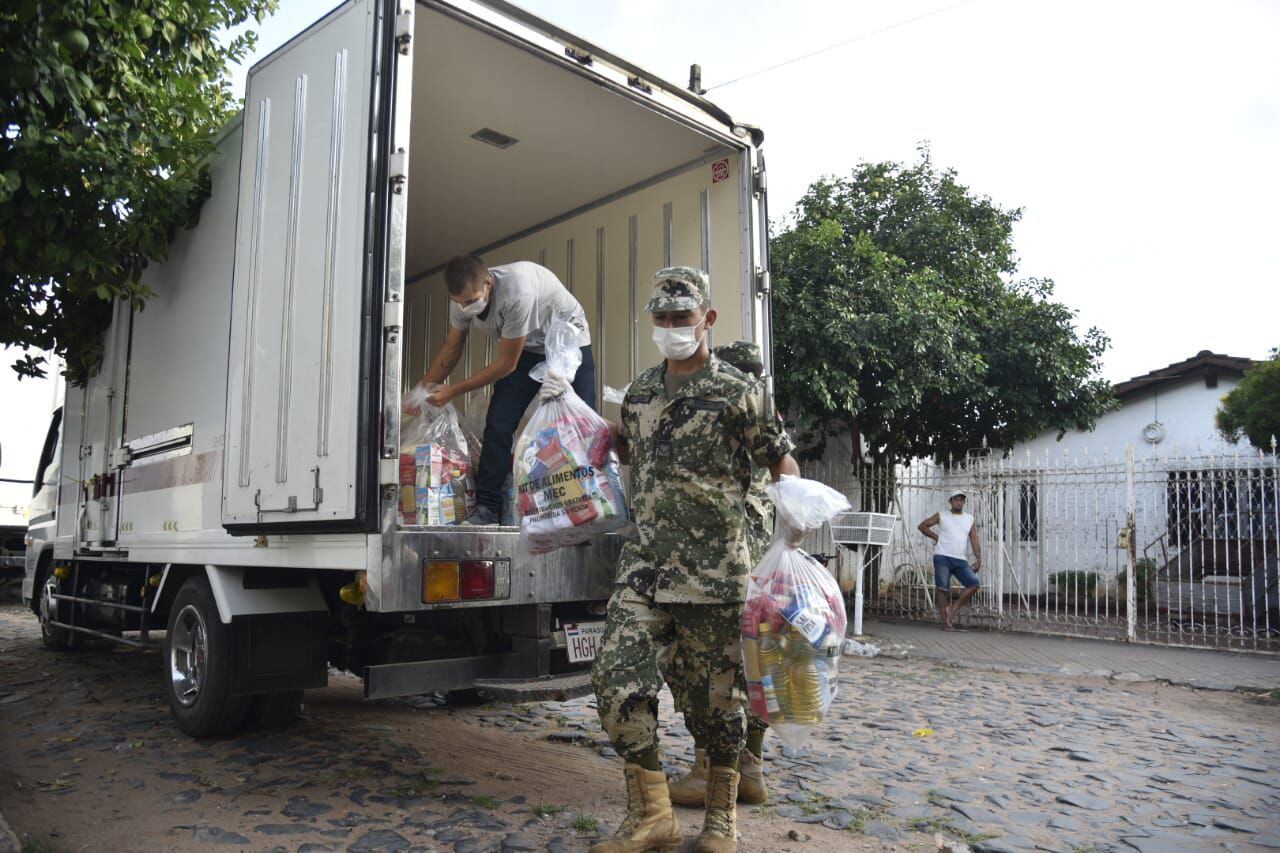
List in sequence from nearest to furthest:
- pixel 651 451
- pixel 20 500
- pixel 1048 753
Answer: pixel 651 451
pixel 1048 753
pixel 20 500

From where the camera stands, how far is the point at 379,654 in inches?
162

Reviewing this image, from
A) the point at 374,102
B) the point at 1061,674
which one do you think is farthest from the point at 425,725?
the point at 1061,674

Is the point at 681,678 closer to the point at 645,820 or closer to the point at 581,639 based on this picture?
the point at 645,820

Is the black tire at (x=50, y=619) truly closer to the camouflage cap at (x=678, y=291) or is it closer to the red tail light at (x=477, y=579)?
the red tail light at (x=477, y=579)

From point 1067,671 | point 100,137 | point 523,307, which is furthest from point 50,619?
point 1067,671

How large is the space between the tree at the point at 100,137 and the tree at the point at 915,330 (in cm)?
701

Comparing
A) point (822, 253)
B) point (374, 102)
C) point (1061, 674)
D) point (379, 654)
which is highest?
point (822, 253)

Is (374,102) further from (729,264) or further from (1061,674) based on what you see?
(1061,674)

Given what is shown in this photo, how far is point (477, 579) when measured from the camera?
3.39 meters

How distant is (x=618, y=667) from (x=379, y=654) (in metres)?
1.55

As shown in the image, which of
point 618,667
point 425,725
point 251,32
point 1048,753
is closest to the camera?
point 618,667

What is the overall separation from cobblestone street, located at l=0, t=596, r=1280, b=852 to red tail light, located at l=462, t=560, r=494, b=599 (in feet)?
2.70

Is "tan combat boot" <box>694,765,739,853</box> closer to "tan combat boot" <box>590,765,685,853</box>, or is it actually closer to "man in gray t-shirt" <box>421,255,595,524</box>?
"tan combat boot" <box>590,765,685,853</box>

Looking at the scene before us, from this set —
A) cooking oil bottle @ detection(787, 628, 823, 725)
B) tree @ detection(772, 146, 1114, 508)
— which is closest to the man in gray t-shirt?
cooking oil bottle @ detection(787, 628, 823, 725)
